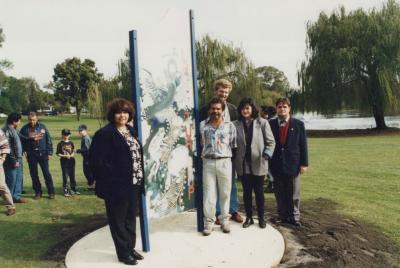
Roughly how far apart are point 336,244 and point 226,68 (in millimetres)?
20396

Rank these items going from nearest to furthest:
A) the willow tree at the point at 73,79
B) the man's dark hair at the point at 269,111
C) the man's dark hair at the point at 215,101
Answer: the man's dark hair at the point at 215,101 → the man's dark hair at the point at 269,111 → the willow tree at the point at 73,79

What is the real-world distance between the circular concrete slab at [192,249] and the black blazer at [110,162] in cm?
81

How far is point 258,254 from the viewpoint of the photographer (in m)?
4.43

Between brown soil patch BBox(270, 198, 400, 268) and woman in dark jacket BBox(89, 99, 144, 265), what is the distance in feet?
5.41

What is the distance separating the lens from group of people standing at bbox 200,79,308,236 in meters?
4.94

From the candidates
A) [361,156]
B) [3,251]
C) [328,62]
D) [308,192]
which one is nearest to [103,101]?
[328,62]

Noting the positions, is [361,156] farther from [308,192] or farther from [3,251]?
[3,251]

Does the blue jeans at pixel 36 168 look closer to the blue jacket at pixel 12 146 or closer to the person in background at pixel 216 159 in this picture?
the blue jacket at pixel 12 146

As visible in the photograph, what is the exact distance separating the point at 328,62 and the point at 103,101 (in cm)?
1385

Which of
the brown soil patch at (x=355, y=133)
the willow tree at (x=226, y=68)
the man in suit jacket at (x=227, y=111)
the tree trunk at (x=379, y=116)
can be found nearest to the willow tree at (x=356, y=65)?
the tree trunk at (x=379, y=116)

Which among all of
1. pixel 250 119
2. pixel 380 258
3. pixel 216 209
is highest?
pixel 250 119

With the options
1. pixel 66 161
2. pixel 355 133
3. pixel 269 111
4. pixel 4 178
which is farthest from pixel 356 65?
pixel 4 178

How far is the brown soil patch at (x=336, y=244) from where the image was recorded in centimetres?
434

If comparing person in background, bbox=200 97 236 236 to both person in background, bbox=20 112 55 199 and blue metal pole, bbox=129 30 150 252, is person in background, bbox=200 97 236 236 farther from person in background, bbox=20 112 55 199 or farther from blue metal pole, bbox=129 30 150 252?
person in background, bbox=20 112 55 199
